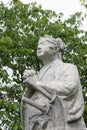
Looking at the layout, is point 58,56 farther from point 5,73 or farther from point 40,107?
point 5,73

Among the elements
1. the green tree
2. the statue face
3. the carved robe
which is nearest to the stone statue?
the carved robe

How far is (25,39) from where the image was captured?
64.9ft

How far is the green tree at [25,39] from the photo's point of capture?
1861 cm

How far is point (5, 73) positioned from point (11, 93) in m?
1.68

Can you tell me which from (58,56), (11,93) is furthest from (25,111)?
(11,93)

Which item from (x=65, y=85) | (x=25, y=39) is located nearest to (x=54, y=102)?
(x=65, y=85)

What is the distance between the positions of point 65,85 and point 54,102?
11.8 inches

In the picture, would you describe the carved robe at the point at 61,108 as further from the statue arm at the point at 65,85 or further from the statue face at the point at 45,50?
the statue face at the point at 45,50

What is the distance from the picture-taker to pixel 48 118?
781 cm

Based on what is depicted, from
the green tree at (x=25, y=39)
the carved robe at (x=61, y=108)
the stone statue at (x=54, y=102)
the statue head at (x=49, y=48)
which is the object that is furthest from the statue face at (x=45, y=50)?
the green tree at (x=25, y=39)

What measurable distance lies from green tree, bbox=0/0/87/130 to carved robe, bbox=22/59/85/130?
952 cm

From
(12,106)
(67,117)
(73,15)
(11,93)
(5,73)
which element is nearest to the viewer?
(67,117)

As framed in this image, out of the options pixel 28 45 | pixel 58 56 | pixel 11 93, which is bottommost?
pixel 11 93

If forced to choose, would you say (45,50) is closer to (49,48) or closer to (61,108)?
(49,48)
